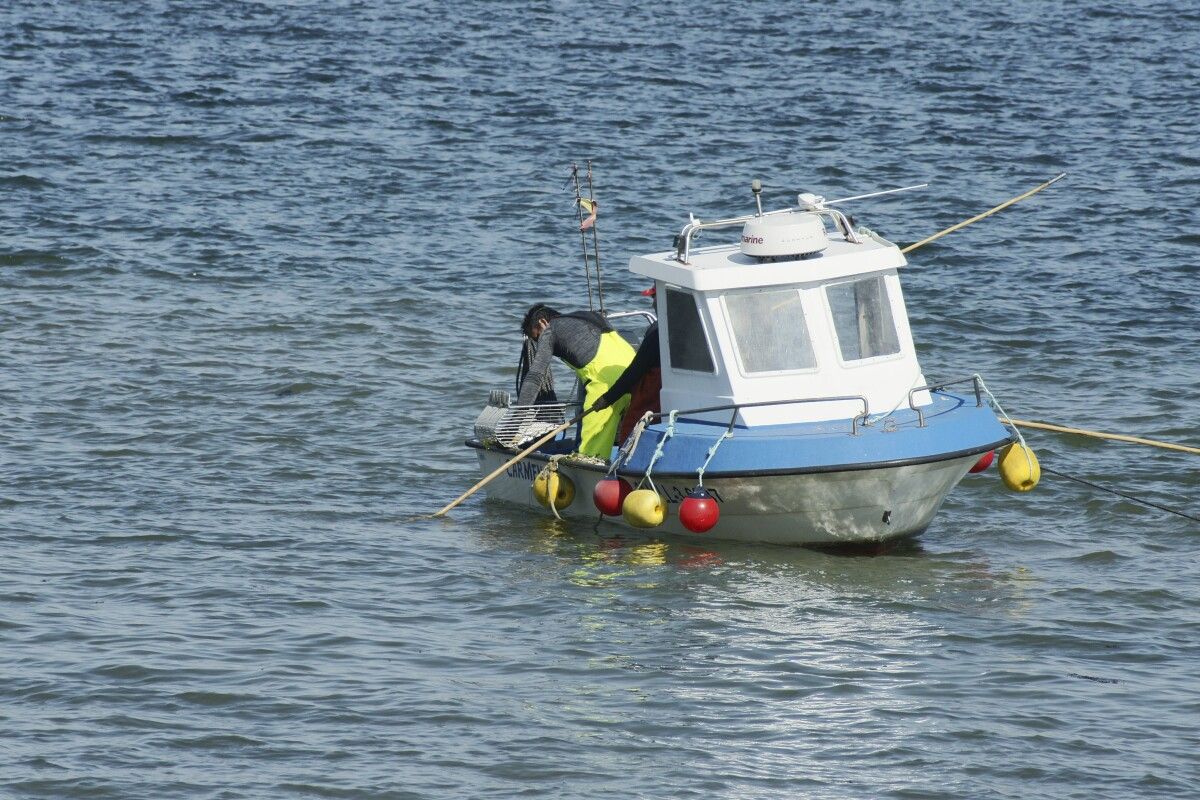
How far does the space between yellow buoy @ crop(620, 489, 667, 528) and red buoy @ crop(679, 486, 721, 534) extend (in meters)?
0.18

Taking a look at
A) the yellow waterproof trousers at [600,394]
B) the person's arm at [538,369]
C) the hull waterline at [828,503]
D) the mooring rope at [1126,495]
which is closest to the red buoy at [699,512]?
the hull waterline at [828,503]

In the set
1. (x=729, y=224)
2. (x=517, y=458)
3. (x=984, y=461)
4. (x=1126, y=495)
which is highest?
(x=729, y=224)

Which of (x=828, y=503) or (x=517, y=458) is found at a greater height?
(x=517, y=458)

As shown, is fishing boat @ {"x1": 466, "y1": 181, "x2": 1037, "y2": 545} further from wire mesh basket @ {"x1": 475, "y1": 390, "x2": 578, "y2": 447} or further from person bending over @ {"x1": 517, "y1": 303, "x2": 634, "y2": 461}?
wire mesh basket @ {"x1": 475, "y1": 390, "x2": 578, "y2": 447}

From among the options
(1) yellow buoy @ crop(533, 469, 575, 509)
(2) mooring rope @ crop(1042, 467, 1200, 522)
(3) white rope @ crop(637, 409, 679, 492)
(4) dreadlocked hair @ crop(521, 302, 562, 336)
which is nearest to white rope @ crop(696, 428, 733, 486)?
(3) white rope @ crop(637, 409, 679, 492)

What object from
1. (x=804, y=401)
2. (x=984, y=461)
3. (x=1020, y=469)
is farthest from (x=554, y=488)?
(x=1020, y=469)

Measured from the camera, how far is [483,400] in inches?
688

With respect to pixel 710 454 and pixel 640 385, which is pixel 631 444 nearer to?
pixel 710 454

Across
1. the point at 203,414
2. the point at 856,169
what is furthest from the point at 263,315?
the point at 856,169

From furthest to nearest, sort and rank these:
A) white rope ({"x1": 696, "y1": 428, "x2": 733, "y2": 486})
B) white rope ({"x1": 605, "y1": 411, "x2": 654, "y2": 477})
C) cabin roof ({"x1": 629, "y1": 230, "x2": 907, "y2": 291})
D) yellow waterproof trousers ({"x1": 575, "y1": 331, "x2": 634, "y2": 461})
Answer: yellow waterproof trousers ({"x1": 575, "y1": 331, "x2": 634, "y2": 461}) → white rope ({"x1": 605, "y1": 411, "x2": 654, "y2": 477}) → cabin roof ({"x1": 629, "y1": 230, "x2": 907, "y2": 291}) → white rope ({"x1": 696, "y1": 428, "x2": 733, "y2": 486})

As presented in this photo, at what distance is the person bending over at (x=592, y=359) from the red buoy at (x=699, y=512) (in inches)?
60.4

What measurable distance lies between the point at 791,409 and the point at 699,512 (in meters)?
1.04

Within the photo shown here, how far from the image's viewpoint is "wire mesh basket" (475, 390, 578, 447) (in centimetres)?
1420

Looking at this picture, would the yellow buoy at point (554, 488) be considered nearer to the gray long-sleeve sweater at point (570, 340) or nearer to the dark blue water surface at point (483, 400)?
the dark blue water surface at point (483, 400)
